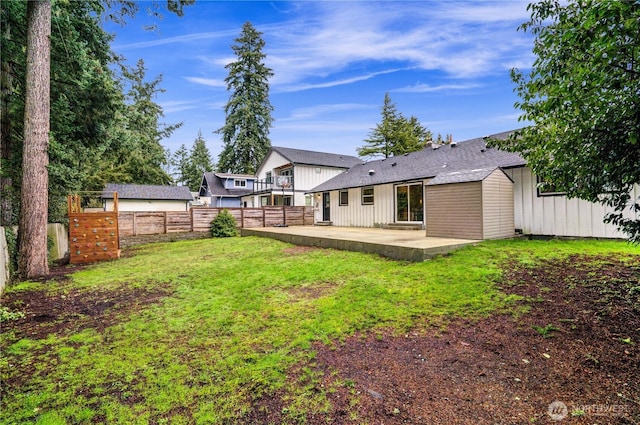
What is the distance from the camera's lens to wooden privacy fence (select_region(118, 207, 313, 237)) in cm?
1330

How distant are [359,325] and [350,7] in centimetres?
887

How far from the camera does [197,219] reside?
14.9 metres

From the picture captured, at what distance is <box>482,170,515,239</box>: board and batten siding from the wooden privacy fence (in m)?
11.4

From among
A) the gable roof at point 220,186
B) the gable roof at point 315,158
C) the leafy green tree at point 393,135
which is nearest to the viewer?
the gable roof at point 315,158

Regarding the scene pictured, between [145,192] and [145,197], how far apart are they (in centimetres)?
58

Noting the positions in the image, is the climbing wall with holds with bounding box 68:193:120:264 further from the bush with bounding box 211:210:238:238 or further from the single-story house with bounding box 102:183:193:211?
the single-story house with bounding box 102:183:193:211

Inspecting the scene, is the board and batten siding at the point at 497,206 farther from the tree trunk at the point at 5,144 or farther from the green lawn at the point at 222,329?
the tree trunk at the point at 5,144

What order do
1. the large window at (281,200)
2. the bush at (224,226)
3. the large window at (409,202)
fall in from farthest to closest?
the large window at (281,200)
the bush at (224,226)
the large window at (409,202)

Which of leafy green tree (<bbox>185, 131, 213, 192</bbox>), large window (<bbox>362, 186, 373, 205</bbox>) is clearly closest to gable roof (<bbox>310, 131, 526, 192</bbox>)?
large window (<bbox>362, 186, 373, 205</bbox>)

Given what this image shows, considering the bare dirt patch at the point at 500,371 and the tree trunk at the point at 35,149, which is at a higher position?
the tree trunk at the point at 35,149

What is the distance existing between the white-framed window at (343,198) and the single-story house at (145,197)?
16923 mm

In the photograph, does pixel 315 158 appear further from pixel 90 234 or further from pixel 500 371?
pixel 500 371

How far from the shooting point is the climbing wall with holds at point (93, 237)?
8.45 m

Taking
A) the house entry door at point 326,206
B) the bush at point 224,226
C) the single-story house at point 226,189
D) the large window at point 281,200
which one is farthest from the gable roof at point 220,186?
the bush at point 224,226
